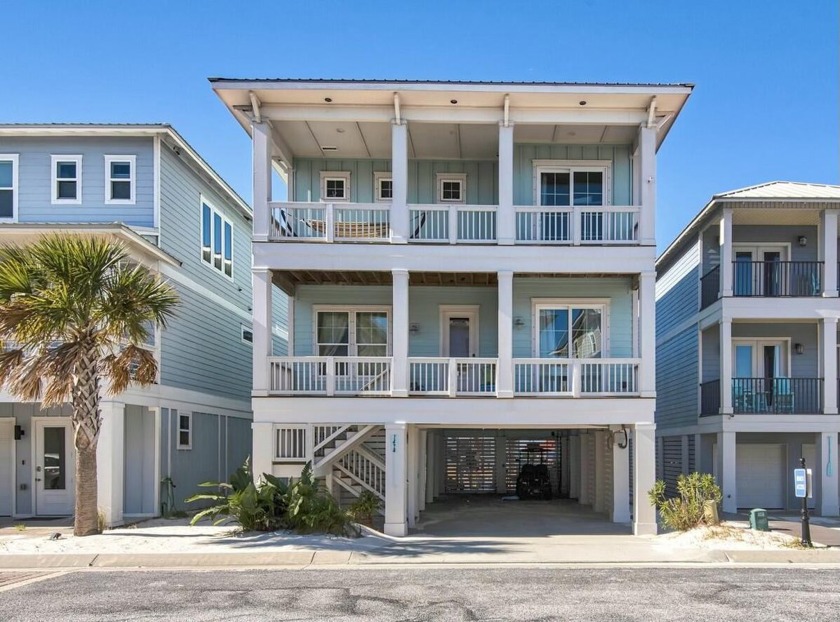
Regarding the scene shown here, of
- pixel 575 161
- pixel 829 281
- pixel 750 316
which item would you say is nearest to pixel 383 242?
pixel 575 161

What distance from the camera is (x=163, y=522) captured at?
17.0 metres

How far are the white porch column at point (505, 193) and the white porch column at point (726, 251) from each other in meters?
6.94

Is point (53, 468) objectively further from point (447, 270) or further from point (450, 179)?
point (450, 179)

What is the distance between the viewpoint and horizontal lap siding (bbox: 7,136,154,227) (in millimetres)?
18266

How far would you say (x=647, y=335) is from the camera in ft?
53.7

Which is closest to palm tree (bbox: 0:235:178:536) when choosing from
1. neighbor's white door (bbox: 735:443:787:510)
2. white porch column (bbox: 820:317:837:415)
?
neighbor's white door (bbox: 735:443:787:510)

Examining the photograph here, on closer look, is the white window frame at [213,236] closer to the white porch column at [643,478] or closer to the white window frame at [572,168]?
the white window frame at [572,168]

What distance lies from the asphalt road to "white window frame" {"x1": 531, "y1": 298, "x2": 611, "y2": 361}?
7.01 metres

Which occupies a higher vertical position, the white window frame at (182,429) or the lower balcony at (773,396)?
the lower balcony at (773,396)

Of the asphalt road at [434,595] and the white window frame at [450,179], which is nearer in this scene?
the asphalt road at [434,595]

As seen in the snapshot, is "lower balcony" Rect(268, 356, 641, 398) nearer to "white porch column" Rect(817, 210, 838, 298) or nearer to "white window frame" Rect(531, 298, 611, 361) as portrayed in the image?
"white window frame" Rect(531, 298, 611, 361)

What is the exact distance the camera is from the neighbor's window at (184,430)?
19.5 m

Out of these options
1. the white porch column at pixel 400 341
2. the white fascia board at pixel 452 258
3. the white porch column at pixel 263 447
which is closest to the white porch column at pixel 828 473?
the white fascia board at pixel 452 258

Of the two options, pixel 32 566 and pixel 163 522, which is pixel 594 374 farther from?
pixel 32 566
